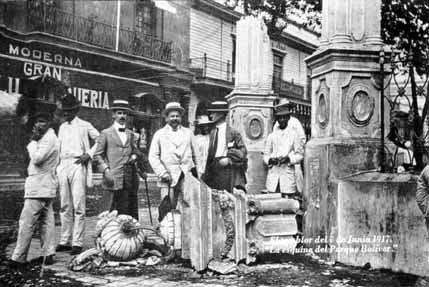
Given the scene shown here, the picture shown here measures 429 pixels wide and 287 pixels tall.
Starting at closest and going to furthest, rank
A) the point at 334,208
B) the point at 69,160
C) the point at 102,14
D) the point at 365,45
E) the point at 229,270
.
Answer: the point at 229,270 < the point at 334,208 < the point at 365,45 < the point at 69,160 < the point at 102,14

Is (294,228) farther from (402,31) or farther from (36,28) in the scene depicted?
(36,28)

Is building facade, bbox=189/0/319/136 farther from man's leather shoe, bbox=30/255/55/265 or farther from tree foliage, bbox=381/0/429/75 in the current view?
man's leather shoe, bbox=30/255/55/265

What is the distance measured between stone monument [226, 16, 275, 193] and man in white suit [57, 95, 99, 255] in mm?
3441

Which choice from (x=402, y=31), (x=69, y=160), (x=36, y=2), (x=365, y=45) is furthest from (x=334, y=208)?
(x=36, y=2)

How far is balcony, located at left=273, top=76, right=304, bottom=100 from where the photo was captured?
74.2ft

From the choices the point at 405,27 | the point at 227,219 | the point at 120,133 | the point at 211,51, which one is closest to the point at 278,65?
the point at 211,51

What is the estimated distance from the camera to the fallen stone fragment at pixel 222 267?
379 centimetres

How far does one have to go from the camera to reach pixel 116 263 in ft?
13.9

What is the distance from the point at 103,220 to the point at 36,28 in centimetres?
793

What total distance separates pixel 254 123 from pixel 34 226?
15.5 feet

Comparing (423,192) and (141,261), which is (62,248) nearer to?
(141,261)

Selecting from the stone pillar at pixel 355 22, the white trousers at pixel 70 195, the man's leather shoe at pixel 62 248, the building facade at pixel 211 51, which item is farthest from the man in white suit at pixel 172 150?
the building facade at pixel 211 51
